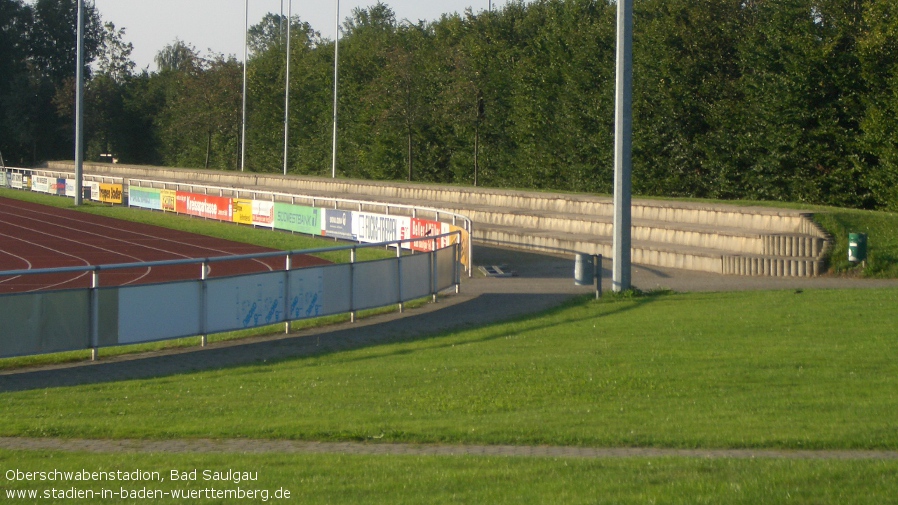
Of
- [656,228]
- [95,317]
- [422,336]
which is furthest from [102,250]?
[422,336]

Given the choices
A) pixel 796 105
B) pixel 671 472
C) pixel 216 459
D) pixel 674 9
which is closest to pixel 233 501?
pixel 216 459

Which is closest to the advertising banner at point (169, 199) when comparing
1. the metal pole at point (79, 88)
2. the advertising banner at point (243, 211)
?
the metal pole at point (79, 88)

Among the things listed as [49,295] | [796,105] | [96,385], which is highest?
[796,105]

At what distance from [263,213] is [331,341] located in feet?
79.0

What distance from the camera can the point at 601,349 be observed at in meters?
12.8

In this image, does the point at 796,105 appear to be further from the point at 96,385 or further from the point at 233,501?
the point at 233,501

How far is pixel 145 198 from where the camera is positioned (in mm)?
50625

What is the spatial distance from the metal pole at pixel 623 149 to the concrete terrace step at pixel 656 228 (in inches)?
211

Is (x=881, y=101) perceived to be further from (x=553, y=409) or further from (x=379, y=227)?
(x=553, y=409)

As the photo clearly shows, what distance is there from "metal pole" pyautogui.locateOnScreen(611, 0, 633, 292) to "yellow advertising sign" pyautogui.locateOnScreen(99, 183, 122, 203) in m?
40.7

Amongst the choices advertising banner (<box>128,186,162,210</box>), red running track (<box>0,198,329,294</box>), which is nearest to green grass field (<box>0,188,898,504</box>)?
red running track (<box>0,198,329,294</box>)

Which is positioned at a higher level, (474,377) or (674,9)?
(674,9)

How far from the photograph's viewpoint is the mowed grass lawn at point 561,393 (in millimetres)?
8227

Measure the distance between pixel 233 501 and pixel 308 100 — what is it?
63783 mm
